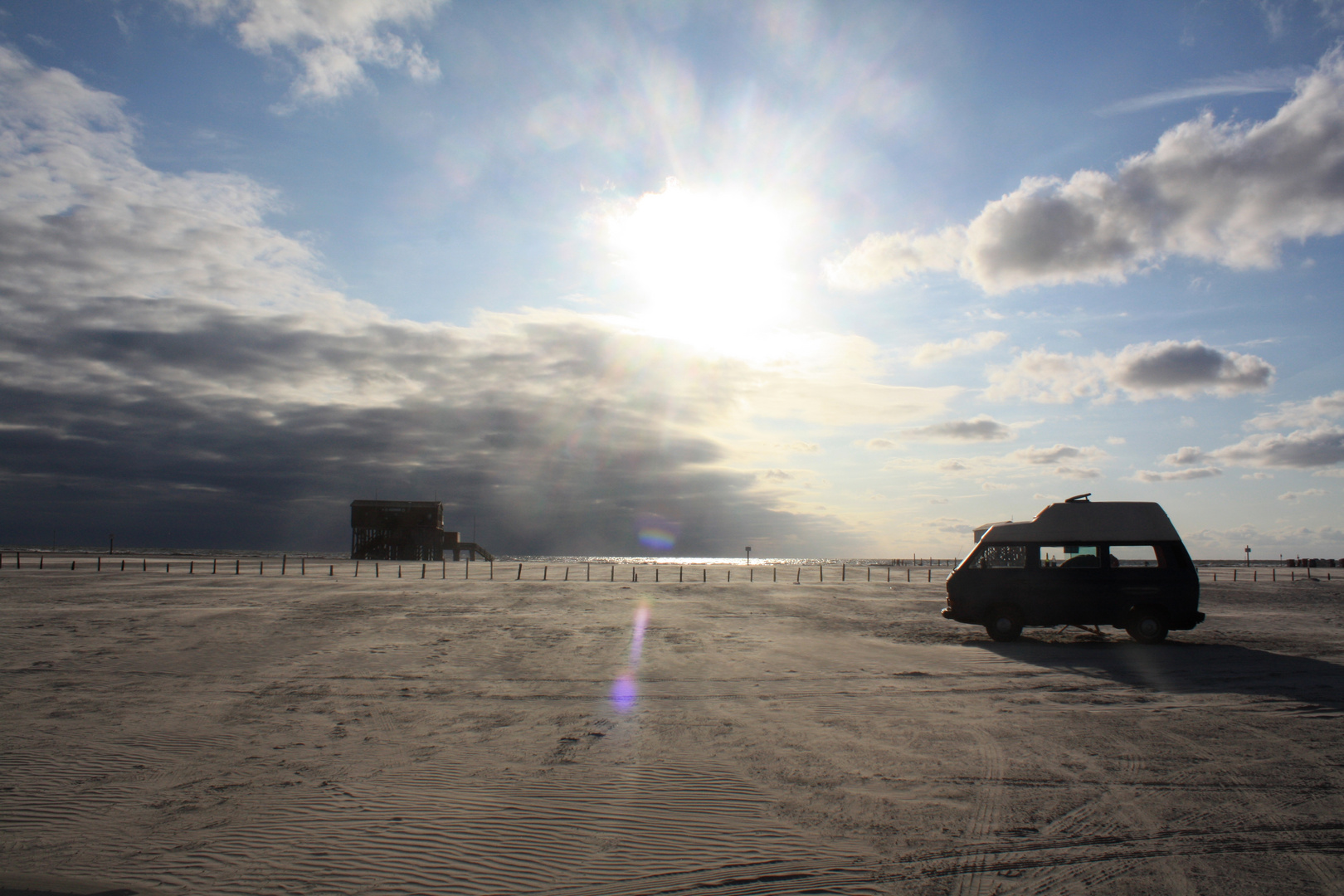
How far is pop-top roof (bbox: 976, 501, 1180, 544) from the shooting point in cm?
1527

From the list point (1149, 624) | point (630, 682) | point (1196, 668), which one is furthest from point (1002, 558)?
point (630, 682)

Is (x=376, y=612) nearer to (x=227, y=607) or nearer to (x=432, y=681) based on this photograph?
(x=227, y=607)

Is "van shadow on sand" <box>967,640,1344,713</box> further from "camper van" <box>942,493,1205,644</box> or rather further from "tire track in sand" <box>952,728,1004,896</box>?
"tire track in sand" <box>952,728,1004,896</box>

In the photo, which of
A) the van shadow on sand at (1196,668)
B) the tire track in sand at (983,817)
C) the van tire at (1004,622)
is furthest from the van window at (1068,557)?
the tire track in sand at (983,817)

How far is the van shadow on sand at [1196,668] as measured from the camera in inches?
411

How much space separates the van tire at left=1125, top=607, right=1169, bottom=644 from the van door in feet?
2.00

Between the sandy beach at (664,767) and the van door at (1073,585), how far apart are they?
83 cm

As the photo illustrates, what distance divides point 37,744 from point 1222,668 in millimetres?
17583

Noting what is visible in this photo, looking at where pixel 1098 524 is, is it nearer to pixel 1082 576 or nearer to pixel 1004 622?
pixel 1082 576

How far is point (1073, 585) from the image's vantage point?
15.3m

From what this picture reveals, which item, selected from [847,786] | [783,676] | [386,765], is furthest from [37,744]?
[783,676]

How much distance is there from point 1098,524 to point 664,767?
13.0 metres

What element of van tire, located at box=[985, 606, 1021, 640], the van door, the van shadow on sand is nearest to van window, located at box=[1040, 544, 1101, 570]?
the van door

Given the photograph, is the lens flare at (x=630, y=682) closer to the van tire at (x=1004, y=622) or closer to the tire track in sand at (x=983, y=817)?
the tire track in sand at (x=983, y=817)
